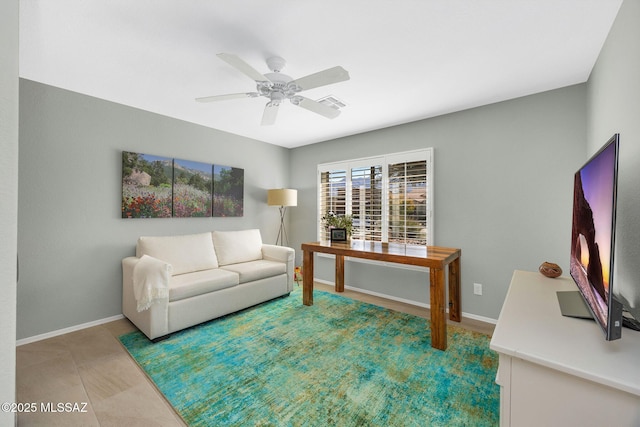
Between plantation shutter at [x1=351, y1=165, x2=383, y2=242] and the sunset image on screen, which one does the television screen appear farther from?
plantation shutter at [x1=351, y1=165, x2=383, y2=242]

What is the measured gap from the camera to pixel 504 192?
2812 millimetres

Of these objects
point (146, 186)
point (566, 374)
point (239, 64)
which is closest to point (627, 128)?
point (566, 374)

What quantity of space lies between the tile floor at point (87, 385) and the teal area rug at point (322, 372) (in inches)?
3.9

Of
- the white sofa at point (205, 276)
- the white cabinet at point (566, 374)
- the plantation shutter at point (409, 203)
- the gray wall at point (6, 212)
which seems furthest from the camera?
the plantation shutter at point (409, 203)

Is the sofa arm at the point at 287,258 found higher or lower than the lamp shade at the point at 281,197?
lower

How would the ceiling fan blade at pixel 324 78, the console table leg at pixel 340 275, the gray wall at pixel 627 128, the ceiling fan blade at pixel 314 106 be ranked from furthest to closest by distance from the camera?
the console table leg at pixel 340 275 → the ceiling fan blade at pixel 314 106 → the ceiling fan blade at pixel 324 78 → the gray wall at pixel 627 128

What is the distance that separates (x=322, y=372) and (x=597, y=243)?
178 cm

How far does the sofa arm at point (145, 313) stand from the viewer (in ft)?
7.84

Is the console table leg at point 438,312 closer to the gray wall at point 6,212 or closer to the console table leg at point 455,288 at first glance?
the console table leg at point 455,288

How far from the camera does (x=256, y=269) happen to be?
3.29 metres

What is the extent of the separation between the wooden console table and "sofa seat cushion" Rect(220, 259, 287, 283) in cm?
39

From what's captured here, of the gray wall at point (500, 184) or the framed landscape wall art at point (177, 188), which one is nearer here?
→ the gray wall at point (500, 184)

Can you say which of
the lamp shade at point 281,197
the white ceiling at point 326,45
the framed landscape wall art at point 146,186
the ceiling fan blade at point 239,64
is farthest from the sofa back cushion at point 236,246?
the ceiling fan blade at point 239,64

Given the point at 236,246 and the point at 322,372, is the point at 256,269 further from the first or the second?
the point at 322,372
